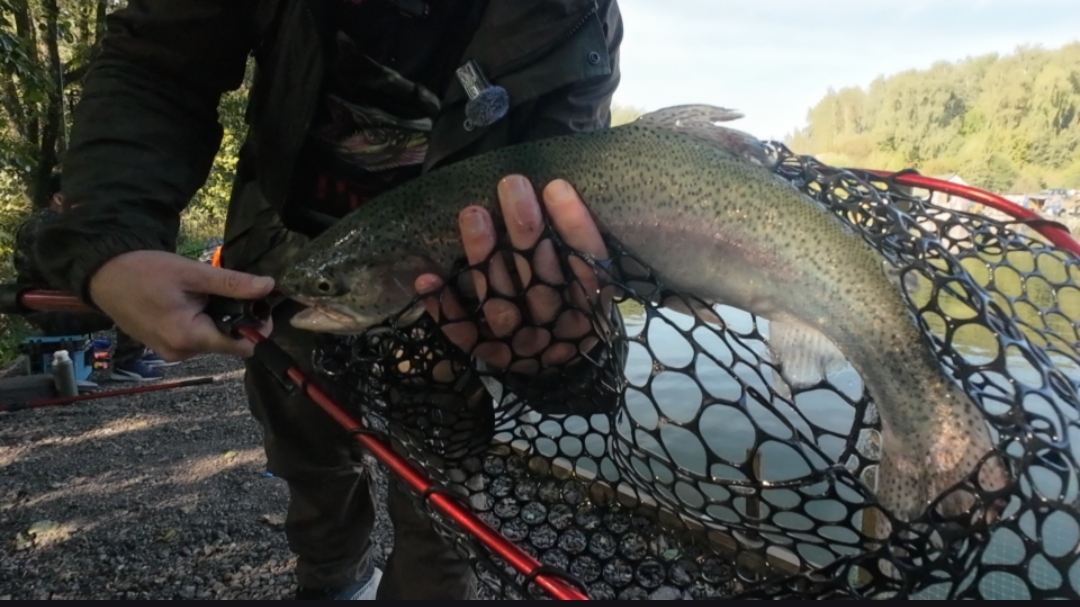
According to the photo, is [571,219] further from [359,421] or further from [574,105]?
[359,421]

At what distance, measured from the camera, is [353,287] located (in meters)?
2.01

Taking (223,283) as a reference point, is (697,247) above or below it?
above

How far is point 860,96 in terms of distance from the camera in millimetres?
49188

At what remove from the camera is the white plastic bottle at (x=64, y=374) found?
7219mm

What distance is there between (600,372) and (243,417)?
246 inches

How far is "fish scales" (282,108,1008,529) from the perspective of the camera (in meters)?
1.65

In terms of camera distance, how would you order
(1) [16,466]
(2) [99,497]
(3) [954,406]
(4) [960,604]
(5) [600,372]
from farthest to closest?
(1) [16,466] < (2) [99,497] < (5) [600,372] < (3) [954,406] < (4) [960,604]

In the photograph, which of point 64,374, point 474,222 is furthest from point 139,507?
point 474,222

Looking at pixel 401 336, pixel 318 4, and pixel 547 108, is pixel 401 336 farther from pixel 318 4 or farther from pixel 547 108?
pixel 318 4

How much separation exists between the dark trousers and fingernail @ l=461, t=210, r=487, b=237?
0.90m

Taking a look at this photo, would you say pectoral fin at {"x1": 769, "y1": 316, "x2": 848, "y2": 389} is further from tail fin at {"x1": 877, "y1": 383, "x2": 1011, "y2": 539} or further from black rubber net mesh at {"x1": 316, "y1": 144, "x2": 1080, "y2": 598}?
tail fin at {"x1": 877, "y1": 383, "x2": 1011, "y2": 539}

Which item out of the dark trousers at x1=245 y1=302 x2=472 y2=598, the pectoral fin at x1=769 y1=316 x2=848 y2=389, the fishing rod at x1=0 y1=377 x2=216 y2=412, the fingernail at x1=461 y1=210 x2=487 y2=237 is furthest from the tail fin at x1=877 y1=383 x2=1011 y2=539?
the fishing rod at x1=0 y1=377 x2=216 y2=412

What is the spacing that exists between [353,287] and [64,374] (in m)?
7.08

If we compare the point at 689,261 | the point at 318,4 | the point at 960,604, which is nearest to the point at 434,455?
the point at 689,261
